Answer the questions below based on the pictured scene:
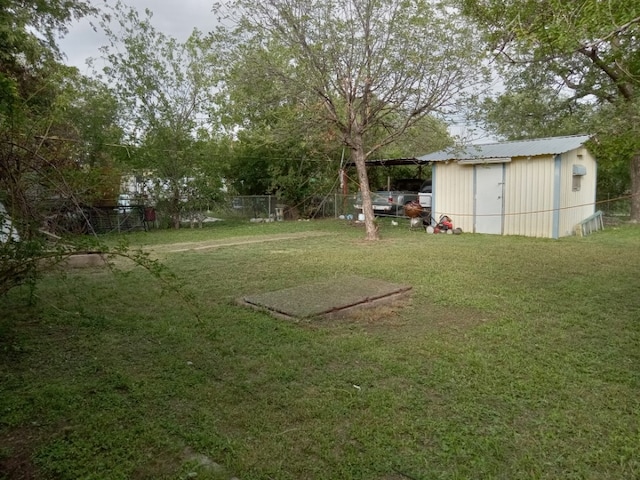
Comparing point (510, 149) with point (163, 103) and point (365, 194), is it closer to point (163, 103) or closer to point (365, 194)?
point (365, 194)

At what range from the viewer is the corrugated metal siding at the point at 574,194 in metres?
10.8

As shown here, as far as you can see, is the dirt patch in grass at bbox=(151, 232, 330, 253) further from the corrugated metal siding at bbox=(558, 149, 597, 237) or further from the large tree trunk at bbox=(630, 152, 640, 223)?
the large tree trunk at bbox=(630, 152, 640, 223)

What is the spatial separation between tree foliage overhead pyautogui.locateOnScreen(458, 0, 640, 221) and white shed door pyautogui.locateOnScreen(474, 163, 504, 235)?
277 centimetres

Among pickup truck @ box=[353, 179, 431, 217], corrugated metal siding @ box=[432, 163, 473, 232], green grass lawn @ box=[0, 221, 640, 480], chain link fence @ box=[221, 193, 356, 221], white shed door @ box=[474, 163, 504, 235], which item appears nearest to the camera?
green grass lawn @ box=[0, 221, 640, 480]

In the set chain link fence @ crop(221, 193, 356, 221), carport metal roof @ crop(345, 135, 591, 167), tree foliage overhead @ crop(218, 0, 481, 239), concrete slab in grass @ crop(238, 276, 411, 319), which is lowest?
concrete slab in grass @ crop(238, 276, 411, 319)

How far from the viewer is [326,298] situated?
4.91 meters

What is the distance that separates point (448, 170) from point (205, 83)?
850 cm

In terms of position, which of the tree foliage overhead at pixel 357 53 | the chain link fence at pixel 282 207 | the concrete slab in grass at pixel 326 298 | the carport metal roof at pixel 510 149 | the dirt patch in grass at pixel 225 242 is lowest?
the concrete slab in grass at pixel 326 298

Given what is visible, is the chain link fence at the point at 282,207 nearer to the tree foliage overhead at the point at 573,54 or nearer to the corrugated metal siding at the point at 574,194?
the tree foliage overhead at the point at 573,54

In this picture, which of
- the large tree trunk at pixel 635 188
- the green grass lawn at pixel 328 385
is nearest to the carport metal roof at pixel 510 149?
the large tree trunk at pixel 635 188

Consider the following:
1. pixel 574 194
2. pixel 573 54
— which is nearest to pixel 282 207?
pixel 574 194

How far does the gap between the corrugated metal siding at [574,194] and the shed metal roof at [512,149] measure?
0.29 meters

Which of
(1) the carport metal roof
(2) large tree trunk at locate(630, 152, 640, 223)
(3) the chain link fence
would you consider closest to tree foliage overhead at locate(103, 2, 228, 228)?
(3) the chain link fence

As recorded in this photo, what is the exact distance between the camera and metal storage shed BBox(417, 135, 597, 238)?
10719 millimetres
